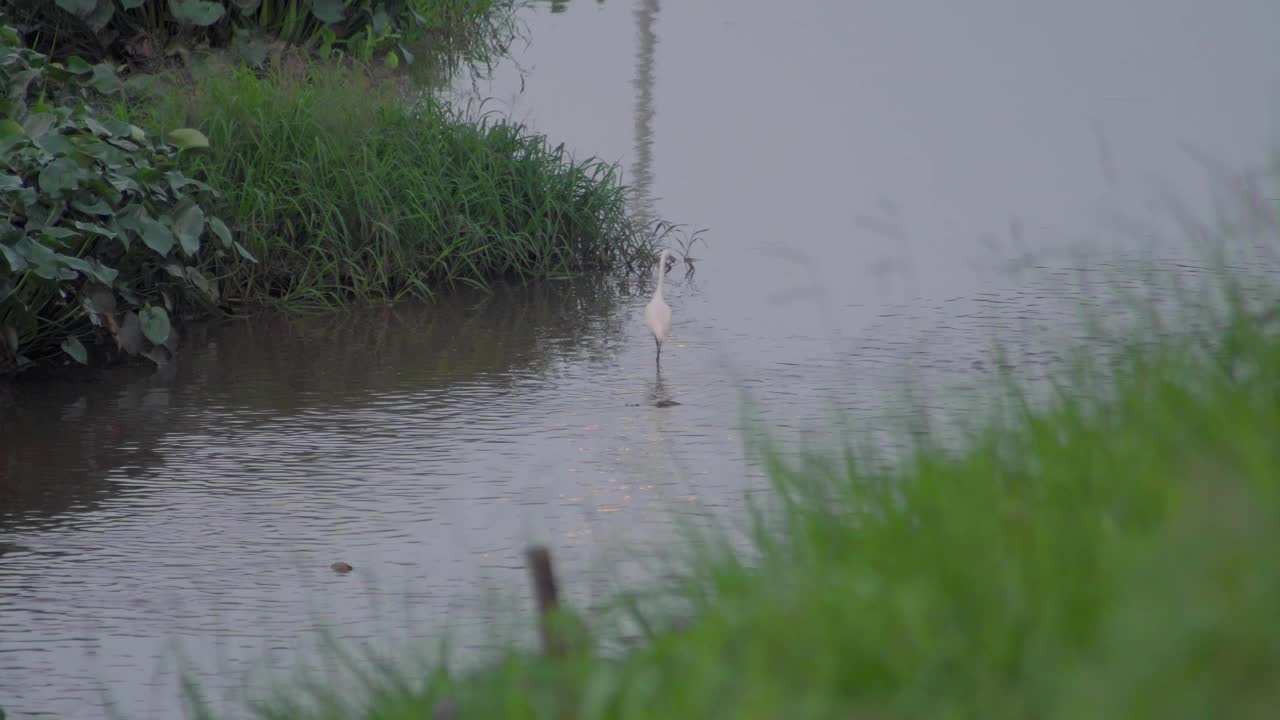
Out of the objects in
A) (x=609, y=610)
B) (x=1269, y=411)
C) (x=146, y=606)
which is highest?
(x=1269, y=411)

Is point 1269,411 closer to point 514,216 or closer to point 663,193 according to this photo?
point 514,216

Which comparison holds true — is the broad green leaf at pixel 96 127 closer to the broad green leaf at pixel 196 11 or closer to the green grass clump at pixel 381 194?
the green grass clump at pixel 381 194

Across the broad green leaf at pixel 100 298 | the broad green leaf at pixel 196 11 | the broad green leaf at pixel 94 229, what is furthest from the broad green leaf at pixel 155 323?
the broad green leaf at pixel 196 11

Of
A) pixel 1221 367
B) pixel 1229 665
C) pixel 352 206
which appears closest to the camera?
pixel 1229 665

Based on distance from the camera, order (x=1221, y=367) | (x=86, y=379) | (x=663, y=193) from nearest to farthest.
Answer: (x=1221, y=367) < (x=86, y=379) < (x=663, y=193)

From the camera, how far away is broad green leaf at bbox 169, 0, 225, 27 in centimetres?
991

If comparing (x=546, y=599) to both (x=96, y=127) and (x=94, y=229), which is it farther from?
(x=96, y=127)

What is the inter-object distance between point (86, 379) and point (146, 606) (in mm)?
2545

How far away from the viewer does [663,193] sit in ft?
31.8

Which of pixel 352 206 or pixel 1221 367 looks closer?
pixel 1221 367

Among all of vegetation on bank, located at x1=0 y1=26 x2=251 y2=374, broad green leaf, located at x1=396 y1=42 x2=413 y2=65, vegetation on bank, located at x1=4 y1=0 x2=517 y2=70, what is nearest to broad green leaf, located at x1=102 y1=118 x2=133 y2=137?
vegetation on bank, located at x1=0 y1=26 x2=251 y2=374

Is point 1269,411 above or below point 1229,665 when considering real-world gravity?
above

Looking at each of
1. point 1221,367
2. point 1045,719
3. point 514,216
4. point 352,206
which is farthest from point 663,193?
point 1045,719

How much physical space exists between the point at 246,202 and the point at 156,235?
0.91m
